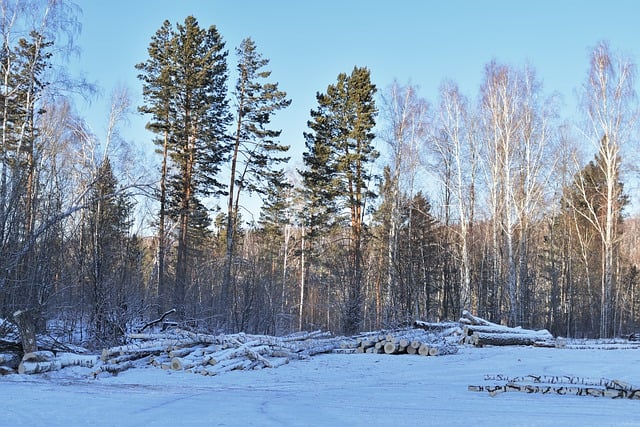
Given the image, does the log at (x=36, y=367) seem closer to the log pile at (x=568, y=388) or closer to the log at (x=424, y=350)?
the log pile at (x=568, y=388)

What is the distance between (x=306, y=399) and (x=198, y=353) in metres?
4.63

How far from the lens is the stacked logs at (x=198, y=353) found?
10.4 metres

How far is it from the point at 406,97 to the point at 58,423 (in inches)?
922

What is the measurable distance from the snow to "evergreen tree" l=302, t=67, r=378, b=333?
577 inches

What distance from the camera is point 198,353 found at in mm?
11320

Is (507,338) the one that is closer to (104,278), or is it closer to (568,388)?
(568,388)

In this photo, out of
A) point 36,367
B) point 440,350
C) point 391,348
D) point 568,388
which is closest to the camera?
point 568,388

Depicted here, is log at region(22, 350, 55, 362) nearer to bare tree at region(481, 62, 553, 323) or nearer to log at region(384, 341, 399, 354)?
log at region(384, 341, 399, 354)

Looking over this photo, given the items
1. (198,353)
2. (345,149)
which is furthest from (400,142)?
(198,353)

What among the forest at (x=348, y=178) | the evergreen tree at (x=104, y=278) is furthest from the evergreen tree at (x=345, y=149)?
the evergreen tree at (x=104, y=278)

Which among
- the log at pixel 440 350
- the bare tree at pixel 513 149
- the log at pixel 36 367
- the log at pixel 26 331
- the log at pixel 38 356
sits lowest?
the log at pixel 440 350

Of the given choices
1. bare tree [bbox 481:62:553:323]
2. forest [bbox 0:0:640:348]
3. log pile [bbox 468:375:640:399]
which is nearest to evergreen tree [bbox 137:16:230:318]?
forest [bbox 0:0:640:348]

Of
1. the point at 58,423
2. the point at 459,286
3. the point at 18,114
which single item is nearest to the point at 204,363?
the point at 58,423

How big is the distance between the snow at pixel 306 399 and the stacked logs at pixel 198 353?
32cm
